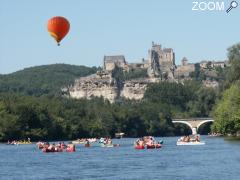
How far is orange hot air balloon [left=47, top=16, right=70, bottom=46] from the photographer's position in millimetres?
69688

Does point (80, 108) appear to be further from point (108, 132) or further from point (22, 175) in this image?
point (22, 175)

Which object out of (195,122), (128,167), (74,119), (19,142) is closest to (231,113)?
(19,142)

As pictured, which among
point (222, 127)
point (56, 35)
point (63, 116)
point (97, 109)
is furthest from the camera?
point (97, 109)

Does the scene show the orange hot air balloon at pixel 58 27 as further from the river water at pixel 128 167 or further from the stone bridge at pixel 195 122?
the stone bridge at pixel 195 122

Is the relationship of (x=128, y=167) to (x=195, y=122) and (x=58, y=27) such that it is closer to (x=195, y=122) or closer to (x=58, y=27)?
(x=58, y=27)

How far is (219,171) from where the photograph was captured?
65.1 meters

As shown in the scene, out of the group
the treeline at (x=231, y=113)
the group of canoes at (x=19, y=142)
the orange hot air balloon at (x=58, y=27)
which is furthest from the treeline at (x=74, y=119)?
Answer: the orange hot air balloon at (x=58, y=27)

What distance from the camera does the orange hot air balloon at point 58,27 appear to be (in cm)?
6969

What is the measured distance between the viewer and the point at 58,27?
70188mm

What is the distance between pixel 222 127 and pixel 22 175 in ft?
194

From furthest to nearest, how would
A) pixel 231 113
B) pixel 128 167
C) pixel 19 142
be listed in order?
pixel 19 142
pixel 231 113
pixel 128 167

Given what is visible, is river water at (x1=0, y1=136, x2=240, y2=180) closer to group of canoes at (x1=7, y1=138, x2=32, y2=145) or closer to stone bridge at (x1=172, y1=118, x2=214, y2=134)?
group of canoes at (x1=7, y1=138, x2=32, y2=145)

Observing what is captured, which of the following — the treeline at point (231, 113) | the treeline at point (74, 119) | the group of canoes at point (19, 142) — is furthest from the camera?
the treeline at point (74, 119)

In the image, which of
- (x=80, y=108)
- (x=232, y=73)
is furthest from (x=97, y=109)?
(x=232, y=73)
